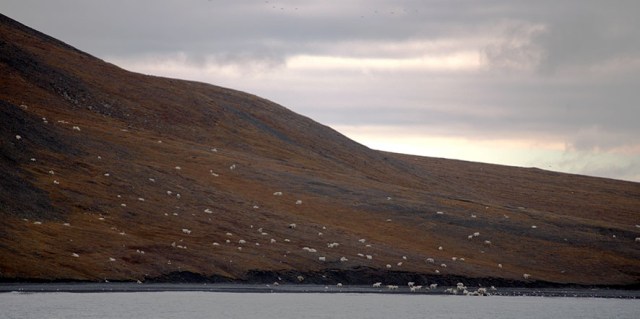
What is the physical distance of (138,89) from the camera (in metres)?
189

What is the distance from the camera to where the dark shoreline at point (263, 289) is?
298 feet

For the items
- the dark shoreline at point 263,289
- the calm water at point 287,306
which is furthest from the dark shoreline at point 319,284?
the calm water at point 287,306

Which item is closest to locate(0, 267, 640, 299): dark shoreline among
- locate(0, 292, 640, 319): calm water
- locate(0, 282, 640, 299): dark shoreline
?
locate(0, 282, 640, 299): dark shoreline

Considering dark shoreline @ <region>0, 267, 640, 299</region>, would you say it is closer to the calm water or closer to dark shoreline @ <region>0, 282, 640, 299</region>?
dark shoreline @ <region>0, 282, 640, 299</region>

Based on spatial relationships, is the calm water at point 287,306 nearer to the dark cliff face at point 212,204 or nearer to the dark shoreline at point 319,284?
the dark shoreline at point 319,284

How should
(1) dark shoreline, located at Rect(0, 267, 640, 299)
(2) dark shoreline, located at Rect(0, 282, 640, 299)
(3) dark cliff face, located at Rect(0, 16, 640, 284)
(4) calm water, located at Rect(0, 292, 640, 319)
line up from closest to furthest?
(4) calm water, located at Rect(0, 292, 640, 319)
(2) dark shoreline, located at Rect(0, 282, 640, 299)
(1) dark shoreline, located at Rect(0, 267, 640, 299)
(3) dark cliff face, located at Rect(0, 16, 640, 284)

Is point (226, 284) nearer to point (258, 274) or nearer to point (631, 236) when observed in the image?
point (258, 274)

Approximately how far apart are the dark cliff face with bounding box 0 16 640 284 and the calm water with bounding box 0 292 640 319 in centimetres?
1334

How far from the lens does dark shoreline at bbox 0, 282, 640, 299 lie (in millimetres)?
90688

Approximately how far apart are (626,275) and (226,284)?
5420 centimetres

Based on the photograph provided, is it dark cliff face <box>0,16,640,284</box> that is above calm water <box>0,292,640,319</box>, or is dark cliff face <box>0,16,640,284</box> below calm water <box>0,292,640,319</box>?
above

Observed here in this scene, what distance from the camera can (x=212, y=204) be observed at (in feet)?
445

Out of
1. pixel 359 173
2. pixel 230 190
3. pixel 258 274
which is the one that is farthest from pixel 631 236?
pixel 258 274

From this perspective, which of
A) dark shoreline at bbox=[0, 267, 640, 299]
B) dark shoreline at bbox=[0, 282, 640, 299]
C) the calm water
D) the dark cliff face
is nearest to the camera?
the calm water
